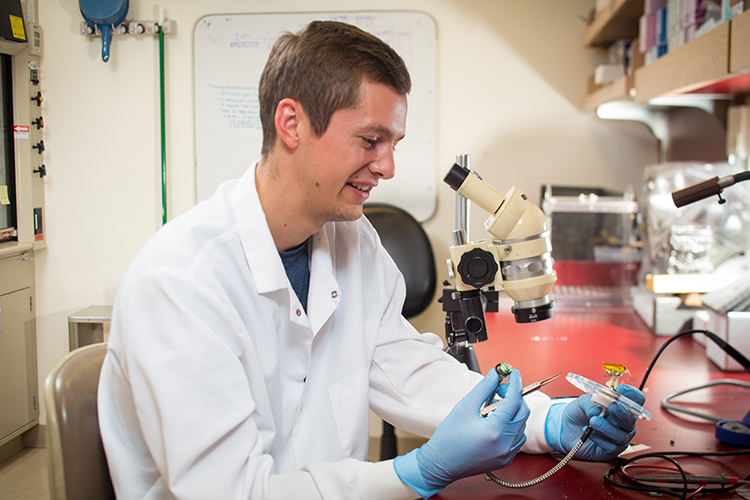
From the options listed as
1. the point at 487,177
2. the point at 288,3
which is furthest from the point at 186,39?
the point at 487,177

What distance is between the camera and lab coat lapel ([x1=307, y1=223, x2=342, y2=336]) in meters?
1.04

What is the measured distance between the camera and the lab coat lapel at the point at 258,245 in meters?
0.96

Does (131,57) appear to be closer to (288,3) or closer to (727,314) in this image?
(288,3)

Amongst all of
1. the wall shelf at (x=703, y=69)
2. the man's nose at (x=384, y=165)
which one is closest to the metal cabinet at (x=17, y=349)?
the man's nose at (x=384, y=165)

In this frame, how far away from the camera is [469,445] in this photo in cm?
81

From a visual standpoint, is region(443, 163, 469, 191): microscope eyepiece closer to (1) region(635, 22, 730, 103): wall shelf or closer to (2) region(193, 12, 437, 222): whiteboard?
(1) region(635, 22, 730, 103): wall shelf

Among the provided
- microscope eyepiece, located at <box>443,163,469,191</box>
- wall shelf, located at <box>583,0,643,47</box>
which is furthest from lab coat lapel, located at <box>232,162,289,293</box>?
wall shelf, located at <box>583,0,643,47</box>

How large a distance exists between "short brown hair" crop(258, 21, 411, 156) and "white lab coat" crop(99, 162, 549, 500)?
207mm

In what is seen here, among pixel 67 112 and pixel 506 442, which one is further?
pixel 67 112

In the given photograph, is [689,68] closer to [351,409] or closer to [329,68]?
[329,68]

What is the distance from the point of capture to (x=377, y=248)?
4.09 feet

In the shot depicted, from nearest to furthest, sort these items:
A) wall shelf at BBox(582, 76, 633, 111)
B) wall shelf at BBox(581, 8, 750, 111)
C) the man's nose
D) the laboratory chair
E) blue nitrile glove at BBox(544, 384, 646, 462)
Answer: blue nitrile glove at BBox(544, 384, 646, 462) → the man's nose → wall shelf at BBox(581, 8, 750, 111) → wall shelf at BBox(582, 76, 633, 111) → the laboratory chair

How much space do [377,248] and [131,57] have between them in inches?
81.2

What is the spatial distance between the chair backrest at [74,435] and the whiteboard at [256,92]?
5.99 ft
